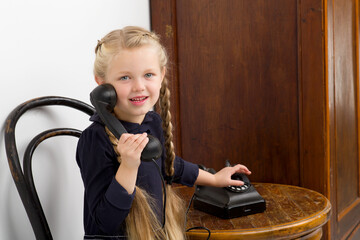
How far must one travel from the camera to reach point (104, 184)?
2.88 feet

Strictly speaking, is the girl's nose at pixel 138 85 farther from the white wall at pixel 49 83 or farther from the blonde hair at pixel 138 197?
the white wall at pixel 49 83

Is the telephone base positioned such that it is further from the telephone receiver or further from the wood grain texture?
the wood grain texture

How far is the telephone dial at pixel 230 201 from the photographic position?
1.08 metres

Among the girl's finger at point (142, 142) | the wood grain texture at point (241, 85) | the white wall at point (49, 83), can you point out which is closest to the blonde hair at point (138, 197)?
the girl's finger at point (142, 142)

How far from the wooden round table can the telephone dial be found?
0.05ft

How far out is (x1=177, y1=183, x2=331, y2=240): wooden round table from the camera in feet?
3.26

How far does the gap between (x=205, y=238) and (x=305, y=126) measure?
664 mm

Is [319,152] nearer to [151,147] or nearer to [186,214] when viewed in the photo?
[186,214]

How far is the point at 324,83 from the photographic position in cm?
141

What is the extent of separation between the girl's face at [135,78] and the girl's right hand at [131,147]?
12 cm

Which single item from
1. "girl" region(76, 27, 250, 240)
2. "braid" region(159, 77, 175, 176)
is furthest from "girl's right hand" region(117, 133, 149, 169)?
"braid" region(159, 77, 175, 176)

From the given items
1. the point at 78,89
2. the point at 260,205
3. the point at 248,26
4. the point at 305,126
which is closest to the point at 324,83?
the point at 305,126

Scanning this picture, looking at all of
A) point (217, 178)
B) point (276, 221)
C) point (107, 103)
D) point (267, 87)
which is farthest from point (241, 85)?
point (107, 103)

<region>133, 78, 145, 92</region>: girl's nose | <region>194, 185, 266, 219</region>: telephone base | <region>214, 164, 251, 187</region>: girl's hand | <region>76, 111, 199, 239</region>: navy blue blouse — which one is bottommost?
<region>194, 185, 266, 219</region>: telephone base
